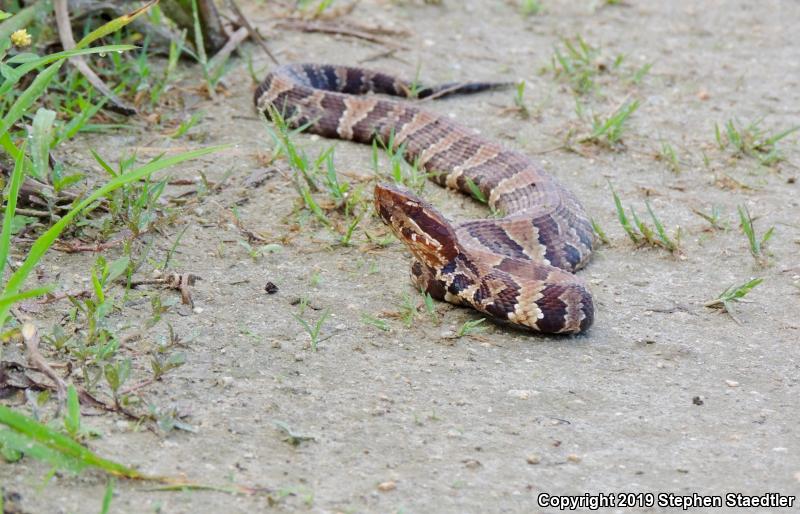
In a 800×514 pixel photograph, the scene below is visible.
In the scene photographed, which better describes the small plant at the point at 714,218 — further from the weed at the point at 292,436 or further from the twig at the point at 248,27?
the weed at the point at 292,436

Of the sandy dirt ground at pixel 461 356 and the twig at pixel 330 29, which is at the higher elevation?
the sandy dirt ground at pixel 461 356

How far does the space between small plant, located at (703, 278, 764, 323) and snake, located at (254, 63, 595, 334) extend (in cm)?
66

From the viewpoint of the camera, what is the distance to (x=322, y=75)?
779cm

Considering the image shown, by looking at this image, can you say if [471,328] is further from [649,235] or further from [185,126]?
[185,126]

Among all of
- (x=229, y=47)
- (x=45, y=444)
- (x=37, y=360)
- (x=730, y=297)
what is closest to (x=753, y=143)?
(x=730, y=297)

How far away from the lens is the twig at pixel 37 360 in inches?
146

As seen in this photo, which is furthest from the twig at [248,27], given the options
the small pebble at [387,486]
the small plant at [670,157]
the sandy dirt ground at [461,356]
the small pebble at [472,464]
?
the small pebble at [387,486]

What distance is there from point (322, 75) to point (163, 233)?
111 inches

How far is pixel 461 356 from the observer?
15.0ft

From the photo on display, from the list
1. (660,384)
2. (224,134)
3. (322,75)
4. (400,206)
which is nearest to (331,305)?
(400,206)

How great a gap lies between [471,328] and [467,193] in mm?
2035

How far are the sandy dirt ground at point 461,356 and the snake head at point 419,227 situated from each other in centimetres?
23

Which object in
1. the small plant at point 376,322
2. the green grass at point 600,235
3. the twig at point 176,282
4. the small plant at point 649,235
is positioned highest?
the twig at point 176,282

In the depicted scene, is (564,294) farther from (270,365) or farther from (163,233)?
(163,233)
